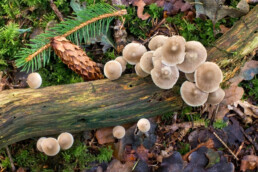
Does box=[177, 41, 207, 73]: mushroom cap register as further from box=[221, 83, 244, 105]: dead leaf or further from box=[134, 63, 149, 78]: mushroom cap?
box=[221, 83, 244, 105]: dead leaf

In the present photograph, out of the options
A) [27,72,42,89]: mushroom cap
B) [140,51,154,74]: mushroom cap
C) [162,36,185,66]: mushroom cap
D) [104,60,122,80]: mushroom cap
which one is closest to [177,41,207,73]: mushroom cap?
[162,36,185,66]: mushroom cap

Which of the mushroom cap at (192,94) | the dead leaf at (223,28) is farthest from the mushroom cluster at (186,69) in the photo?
the dead leaf at (223,28)

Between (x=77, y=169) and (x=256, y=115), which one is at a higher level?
(x=77, y=169)

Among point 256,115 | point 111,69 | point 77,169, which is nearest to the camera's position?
point 111,69

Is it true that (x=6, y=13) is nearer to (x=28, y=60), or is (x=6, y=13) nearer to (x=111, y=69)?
(x=28, y=60)

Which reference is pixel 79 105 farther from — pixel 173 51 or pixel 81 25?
pixel 173 51

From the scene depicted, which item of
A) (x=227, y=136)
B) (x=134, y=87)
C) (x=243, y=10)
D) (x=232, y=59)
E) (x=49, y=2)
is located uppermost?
(x=49, y=2)

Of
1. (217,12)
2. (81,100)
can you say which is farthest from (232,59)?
(81,100)
